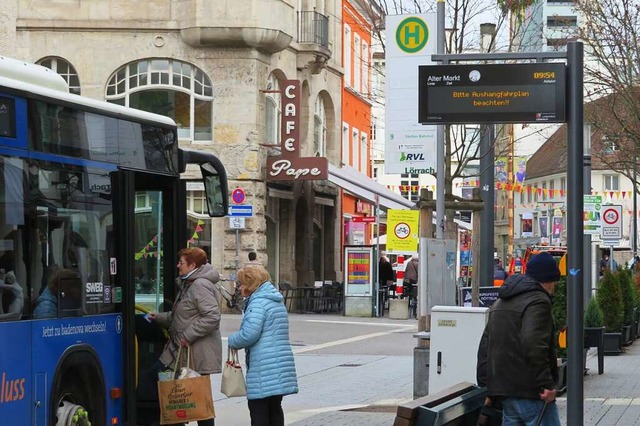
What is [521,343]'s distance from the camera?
320 inches

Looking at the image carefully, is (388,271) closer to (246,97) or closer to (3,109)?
(246,97)

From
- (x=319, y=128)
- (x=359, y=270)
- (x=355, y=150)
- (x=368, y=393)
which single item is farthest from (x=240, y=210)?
(x=355, y=150)

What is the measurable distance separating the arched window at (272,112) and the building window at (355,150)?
1215cm

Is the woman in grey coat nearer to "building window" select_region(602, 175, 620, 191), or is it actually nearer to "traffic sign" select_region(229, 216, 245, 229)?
"traffic sign" select_region(229, 216, 245, 229)

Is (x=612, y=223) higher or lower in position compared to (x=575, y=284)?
higher

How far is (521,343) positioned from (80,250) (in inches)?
146

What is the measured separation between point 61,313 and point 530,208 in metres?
112

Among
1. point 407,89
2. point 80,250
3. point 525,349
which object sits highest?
point 407,89

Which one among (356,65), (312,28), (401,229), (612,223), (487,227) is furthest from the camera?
(356,65)

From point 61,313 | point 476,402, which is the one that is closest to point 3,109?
point 61,313

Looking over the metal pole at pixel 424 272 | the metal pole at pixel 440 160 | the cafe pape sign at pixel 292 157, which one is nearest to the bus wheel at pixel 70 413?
the metal pole at pixel 424 272

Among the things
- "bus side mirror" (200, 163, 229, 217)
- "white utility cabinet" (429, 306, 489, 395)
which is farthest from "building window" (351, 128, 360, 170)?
"bus side mirror" (200, 163, 229, 217)

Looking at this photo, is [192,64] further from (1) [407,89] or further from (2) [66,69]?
(1) [407,89]

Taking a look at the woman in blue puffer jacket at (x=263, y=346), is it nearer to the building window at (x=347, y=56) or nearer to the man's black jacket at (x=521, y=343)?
the man's black jacket at (x=521, y=343)
